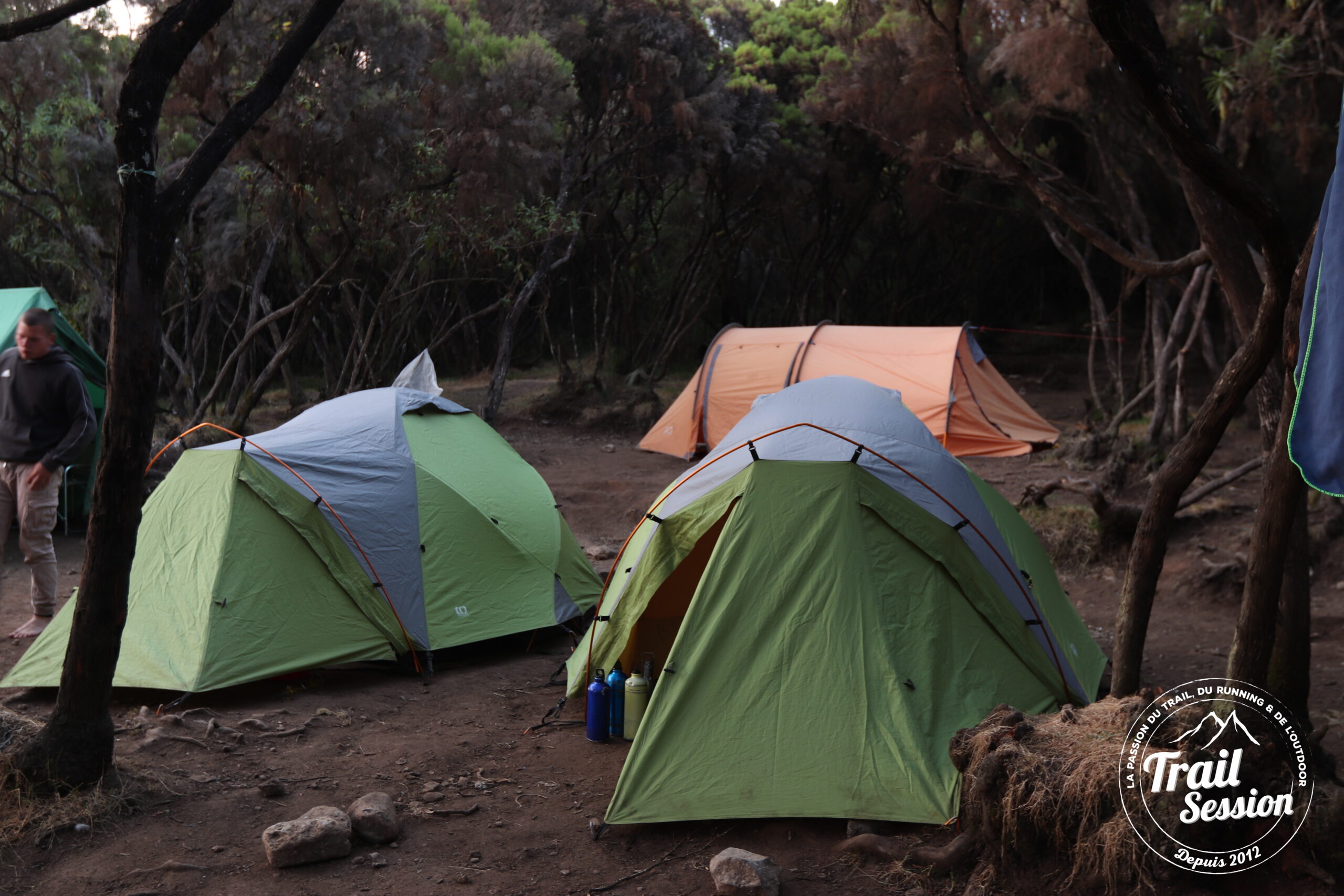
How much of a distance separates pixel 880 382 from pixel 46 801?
11.8 meters

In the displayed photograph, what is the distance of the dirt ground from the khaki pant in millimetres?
388

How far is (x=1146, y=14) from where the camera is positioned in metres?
3.90

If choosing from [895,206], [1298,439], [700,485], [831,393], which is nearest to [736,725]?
[700,485]

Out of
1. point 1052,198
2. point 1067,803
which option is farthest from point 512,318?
point 1067,803

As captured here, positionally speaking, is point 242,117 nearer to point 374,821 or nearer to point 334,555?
point 334,555

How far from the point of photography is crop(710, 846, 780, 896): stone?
3.42 metres

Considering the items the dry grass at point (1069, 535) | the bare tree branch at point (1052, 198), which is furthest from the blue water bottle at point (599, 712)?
the dry grass at point (1069, 535)

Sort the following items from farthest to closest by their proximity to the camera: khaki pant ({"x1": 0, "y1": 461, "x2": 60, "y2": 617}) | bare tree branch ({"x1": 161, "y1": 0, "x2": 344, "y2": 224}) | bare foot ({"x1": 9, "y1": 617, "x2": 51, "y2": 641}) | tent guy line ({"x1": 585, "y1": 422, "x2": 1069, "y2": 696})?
1. bare foot ({"x1": 9, "y1": 617, "x2": 51, "y2": 641})
2. khaki pant ({"x1": 0, "y1": 461, "x2": 60, "y2": 617})
3. tent guy line ({"x1": 585, "y1": 422, "x2": 1069, "y2": 696})
4. bare tree branch ({"x1": 161, "y1": 0, "x2": 344, "y2": 224})

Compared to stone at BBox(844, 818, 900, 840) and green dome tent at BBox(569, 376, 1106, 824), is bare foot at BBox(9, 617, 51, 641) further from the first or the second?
stone at BBox(844, 818, 900, 840)

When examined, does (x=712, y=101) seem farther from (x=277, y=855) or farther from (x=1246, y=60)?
(x=277, y=855)

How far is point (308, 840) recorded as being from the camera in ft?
12.2

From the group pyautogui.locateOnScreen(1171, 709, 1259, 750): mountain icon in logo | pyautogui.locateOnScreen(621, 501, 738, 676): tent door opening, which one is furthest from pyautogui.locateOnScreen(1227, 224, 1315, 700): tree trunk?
pyautogui.locateOnScreen(621, 501, 738, 676): tent door opening

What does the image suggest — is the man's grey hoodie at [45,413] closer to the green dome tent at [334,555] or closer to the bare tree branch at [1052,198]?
the green dome tent at [334,555]

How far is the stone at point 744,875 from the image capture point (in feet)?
11.2
